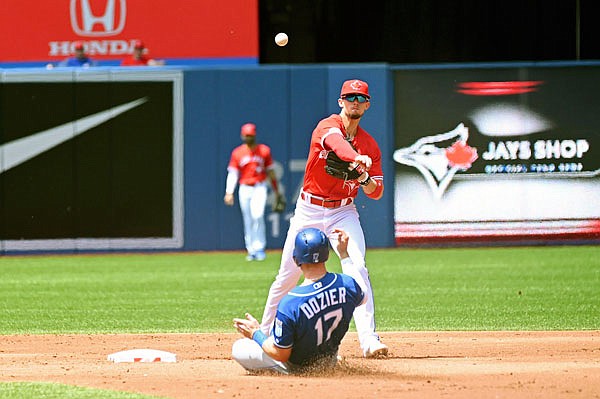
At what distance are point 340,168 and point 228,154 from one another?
11631 mm

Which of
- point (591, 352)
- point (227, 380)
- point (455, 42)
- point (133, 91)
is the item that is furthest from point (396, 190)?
point (227, 380)

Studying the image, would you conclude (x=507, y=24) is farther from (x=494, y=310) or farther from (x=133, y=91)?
(x=494, y=310)

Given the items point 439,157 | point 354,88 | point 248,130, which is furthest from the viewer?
point 439,157

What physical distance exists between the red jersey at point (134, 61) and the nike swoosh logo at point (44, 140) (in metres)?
0.94

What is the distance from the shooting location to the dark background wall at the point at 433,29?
21.2 metres

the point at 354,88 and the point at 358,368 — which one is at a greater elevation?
the point at 354,88

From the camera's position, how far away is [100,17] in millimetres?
21312

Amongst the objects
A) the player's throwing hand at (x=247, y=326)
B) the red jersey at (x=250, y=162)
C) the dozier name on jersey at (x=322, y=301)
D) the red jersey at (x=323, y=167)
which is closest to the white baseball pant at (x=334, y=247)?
the red jersey at (x=323, y=167)

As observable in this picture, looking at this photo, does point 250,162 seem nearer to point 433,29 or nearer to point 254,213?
point 254,213

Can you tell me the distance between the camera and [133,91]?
1975cm

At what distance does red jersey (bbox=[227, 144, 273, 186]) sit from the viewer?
18.7m

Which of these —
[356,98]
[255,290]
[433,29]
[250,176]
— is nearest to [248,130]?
[250,176]

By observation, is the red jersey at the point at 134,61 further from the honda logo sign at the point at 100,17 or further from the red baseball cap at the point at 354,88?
the red baseball cap at the point at 354,88

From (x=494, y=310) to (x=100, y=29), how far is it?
1158 centimetres
